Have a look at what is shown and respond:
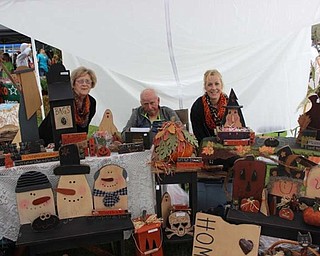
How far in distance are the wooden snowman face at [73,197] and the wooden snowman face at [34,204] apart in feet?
0.14

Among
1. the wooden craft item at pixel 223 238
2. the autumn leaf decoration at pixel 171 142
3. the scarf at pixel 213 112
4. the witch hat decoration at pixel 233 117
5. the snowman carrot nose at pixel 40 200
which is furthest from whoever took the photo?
the scarf at pixel 213 112

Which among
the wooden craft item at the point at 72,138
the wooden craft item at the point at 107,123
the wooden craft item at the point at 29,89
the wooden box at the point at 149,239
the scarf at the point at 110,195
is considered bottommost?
the wooden box at the point at 149,239

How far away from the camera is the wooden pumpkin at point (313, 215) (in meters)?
1.59

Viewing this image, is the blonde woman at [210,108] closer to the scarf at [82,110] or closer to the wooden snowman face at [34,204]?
the scarf at [82,110]

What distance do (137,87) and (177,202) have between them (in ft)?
4.48

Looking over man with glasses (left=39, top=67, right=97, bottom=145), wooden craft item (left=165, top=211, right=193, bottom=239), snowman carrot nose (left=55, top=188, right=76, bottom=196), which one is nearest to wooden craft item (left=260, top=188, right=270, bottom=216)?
wooden craft item (left=165, top=211, right=193, bottom=239)

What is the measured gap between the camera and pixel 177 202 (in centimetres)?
238

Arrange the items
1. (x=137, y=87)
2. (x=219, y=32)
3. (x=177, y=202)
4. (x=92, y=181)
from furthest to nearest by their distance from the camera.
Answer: (x=137, y=87)
(x=219, y=32)
(x=177, y=202)
(x=92, y=181)

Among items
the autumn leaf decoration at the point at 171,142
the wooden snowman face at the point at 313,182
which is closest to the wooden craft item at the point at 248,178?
the wooden snowman face at the point at 313,182

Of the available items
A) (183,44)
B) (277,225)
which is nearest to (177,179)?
(277,225)

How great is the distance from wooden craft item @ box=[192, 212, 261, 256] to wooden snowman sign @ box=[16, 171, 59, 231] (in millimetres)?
686

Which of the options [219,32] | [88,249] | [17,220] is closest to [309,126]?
[219,32]

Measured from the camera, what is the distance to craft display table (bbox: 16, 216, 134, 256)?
1672 mm

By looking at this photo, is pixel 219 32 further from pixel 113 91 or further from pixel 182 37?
pixel 113 91
